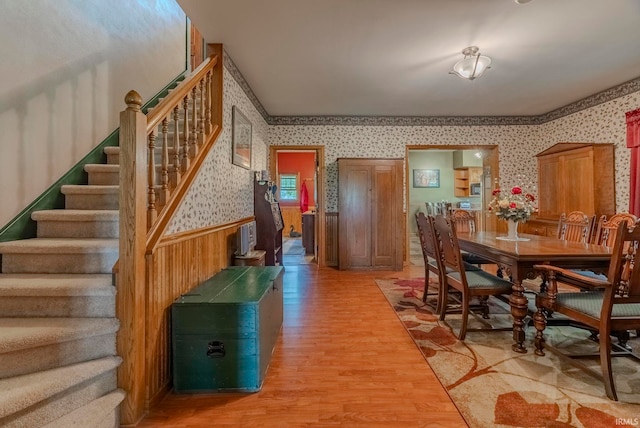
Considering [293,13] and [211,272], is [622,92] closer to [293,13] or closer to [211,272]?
[293,13]

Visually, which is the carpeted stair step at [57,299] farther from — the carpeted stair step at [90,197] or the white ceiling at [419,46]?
the white ceiling at [419,46]

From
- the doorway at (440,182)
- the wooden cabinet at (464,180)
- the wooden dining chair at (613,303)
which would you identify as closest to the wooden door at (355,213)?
the wooden dining chair at (613,303)

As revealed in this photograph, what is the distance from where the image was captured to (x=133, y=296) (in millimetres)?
1553

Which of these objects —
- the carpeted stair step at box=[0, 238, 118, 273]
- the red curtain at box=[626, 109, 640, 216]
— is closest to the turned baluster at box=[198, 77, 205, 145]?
the carpeted stair step at box=[0, 238, 118, 273]

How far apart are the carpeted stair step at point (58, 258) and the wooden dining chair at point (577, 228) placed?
4028 mm

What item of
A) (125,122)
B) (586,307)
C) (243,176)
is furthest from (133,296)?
(586,307)

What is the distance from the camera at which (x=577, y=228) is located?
10.5 feet

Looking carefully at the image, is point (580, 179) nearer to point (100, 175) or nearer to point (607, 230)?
point (607, 230)

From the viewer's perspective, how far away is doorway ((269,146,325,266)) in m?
5.45

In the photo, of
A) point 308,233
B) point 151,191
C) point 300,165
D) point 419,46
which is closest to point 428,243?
point 419,46

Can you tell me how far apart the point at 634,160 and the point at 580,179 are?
0.56m

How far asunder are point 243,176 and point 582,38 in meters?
3.70

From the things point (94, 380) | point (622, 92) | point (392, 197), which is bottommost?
point (94, 380)

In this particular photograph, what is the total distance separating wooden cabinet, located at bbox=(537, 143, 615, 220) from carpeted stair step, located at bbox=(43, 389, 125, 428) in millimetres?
5436
